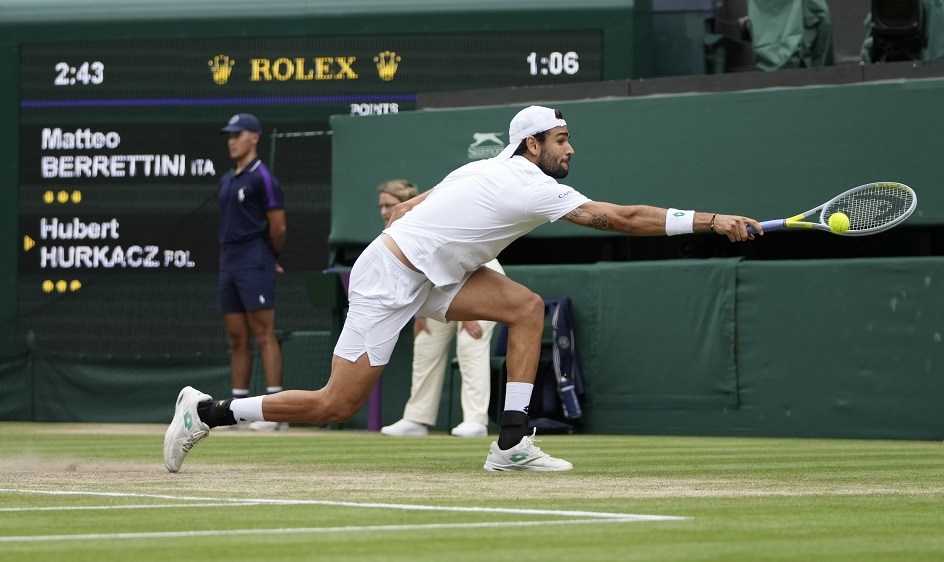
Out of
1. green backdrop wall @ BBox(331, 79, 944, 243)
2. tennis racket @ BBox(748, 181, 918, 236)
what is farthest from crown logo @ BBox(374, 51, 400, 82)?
tennis racket @ BBox(748, 181, 918, 236)

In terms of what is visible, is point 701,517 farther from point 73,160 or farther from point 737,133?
point 73,160

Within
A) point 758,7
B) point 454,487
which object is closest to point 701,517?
point 454,487

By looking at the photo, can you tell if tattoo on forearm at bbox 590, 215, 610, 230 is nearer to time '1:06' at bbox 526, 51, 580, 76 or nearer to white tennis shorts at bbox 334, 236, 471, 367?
white tennis shorts at bbox 334, 236, 471, 367

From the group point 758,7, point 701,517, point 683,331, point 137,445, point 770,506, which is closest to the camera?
point 701,517

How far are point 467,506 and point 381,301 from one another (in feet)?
7.20

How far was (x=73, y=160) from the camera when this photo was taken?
15281mm

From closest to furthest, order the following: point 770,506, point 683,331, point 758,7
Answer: point 770,506, point 683,331, point 758,7

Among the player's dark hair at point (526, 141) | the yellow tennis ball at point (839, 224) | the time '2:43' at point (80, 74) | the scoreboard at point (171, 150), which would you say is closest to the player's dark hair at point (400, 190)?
the scoreboard at point (171, 150)

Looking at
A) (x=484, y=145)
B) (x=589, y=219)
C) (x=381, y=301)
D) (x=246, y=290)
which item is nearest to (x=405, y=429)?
(x=246, y=290)

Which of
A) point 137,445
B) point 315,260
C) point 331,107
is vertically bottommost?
point 137,445

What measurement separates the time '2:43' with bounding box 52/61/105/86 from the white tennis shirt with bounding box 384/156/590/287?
779 centimetres

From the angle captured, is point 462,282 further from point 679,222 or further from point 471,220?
point 679,222

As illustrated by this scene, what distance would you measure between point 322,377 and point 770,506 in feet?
30.0

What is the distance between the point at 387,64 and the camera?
1488cm
